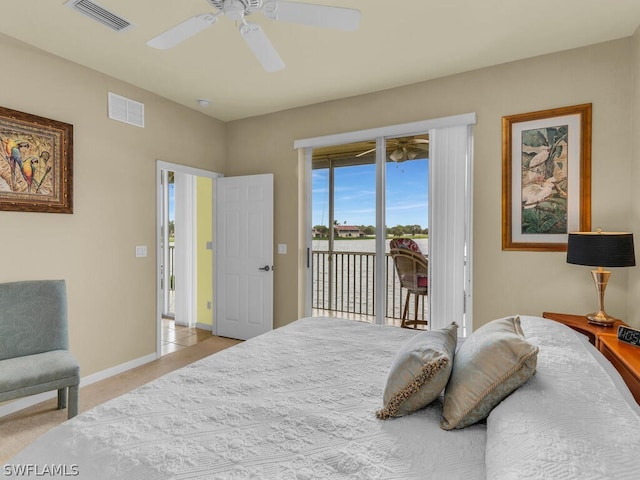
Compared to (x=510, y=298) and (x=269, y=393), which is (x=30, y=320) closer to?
(x=269, y=393)

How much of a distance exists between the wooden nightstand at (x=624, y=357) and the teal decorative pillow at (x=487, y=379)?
1.03 meters

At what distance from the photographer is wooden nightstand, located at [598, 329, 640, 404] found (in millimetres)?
1705

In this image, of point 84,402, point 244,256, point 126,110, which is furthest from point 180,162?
point 84,402

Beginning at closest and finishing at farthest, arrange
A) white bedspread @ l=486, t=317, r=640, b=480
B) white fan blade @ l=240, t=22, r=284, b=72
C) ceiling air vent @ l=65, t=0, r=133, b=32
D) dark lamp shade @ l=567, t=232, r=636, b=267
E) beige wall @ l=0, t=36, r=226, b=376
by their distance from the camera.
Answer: white bedspread @ l=486, t=317, r=640, b=480, white fan blade @ l=240, t=22, r=284, b=72, ceiling air vent @ l=65, t=0, r=133, b=32, dark lamp shade @ l=567, t=232, r=636, b=267, beige wall @ l=0, t=36, r=226, b=376

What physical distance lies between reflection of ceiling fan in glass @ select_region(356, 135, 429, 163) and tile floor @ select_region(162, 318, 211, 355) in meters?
3.19

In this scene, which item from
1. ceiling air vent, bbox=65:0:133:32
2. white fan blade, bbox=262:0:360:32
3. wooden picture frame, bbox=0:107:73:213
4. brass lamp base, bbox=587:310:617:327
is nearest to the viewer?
white fan blade, bbox=262:0:360:32

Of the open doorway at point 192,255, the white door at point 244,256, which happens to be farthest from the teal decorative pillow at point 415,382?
the open doorway at point 192,255

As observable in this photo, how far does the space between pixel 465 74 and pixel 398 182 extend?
1.11 metres

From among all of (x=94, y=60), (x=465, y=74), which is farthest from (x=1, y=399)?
(x=465, y=74)

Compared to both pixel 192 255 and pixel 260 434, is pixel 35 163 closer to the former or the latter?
pixel 192 255

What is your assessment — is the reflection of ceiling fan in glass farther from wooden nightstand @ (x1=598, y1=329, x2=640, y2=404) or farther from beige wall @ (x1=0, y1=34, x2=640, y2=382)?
wooden nightstand @ (x1=598, y1=329, x2=640, y2=404)

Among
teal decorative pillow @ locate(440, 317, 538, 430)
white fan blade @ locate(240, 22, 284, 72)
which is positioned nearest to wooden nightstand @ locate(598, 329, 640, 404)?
teal decorative pillow @ locate(440, 317, 538, 430)

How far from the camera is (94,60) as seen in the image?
9.31 ft

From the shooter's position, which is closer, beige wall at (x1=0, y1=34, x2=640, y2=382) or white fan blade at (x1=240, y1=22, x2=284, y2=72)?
white fan blade at (x1=240, y1=22, x2=284, y2=72)
